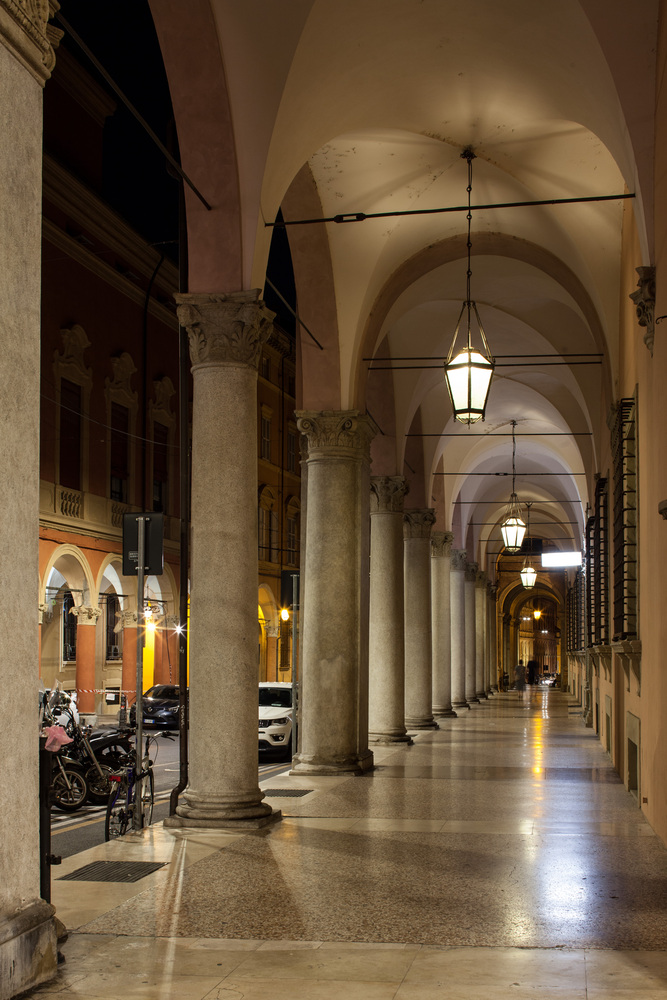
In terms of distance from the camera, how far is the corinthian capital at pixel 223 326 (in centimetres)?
919

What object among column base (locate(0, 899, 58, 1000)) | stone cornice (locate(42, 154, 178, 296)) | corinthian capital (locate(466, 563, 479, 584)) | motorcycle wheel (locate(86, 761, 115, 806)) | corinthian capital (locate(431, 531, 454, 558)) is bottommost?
motorcycle wheel (locate(86, 761, 115, 806))

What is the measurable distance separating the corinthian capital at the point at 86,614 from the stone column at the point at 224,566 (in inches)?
739

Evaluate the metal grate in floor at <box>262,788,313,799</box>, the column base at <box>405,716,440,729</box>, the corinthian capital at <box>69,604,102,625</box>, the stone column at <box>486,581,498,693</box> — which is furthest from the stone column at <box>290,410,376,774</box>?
the stone column at <box>486,581,498,693</box>

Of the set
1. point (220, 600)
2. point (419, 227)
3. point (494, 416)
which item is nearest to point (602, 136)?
point (419, 227)

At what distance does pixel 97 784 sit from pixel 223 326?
582cm

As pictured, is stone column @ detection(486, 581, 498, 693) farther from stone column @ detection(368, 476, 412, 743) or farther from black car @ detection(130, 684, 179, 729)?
stone column @ detection(368, 476, 412, 743)

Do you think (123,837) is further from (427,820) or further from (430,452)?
(430,452)

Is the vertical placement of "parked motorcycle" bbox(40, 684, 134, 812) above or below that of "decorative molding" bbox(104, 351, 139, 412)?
below

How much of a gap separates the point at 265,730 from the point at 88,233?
46.0 feet

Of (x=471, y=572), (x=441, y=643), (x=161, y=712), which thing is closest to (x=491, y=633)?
(x=471, y=572)

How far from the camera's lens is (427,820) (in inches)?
375

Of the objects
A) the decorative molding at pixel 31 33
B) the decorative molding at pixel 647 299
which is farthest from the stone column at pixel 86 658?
the decorative molding at pixel 31 33

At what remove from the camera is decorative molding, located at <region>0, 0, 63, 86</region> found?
4602 mm

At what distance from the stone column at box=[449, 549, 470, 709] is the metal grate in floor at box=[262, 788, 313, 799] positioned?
18.4 meters
